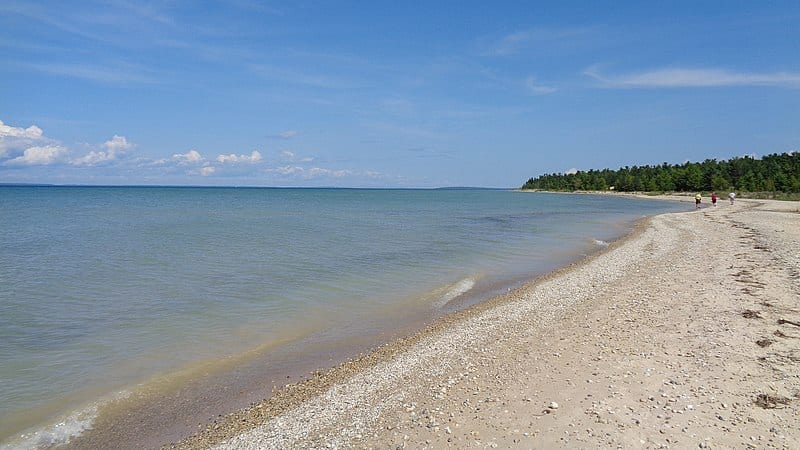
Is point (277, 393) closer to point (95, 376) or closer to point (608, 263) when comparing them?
point (95, 376)

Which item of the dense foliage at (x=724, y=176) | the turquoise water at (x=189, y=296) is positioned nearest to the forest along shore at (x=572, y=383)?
the turquoise water at (x=189, y=296)

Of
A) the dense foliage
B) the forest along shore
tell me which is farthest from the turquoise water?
the dense foliage

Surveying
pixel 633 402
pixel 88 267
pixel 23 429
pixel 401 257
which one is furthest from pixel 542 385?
pixel 88 267

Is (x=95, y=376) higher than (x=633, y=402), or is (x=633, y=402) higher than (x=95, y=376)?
(x=633, y=402)

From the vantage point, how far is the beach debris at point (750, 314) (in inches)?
420

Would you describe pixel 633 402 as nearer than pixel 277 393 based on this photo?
Yes

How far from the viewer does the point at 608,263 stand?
20266mm

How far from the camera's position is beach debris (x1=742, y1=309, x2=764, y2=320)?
1068 cm

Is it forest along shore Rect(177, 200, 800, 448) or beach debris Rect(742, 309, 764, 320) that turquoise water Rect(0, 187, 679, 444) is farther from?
beach debris Rect(742, 309, 764, 320)

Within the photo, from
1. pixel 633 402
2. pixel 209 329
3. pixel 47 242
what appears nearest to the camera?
pixel 633 402

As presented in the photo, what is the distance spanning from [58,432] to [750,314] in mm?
13756

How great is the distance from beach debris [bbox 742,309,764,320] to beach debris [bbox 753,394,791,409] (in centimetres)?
446

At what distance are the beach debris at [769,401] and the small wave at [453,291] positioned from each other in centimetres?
889

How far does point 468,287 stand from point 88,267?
1659 cm
